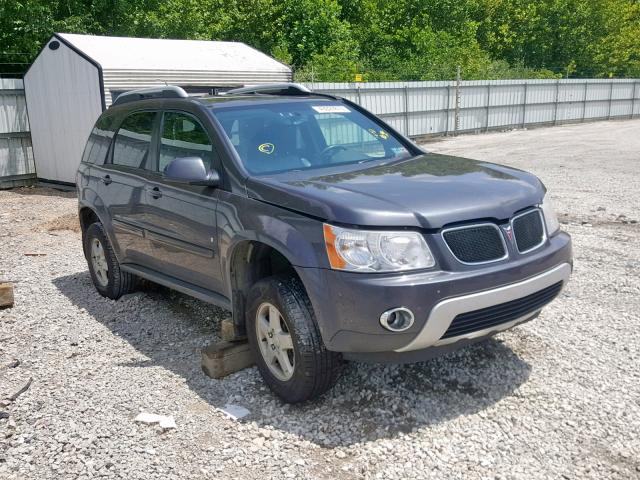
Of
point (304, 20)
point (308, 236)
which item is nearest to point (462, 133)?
point (304, 20)

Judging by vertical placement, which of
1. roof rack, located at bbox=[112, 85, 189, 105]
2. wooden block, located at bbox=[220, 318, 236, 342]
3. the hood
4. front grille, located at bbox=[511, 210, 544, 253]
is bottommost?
wooden block, located at bbox=[220, 318, 236, 342]

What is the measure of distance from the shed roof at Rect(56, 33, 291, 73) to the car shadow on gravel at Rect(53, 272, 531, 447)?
27.3ft

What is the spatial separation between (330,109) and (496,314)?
2284 millimetres

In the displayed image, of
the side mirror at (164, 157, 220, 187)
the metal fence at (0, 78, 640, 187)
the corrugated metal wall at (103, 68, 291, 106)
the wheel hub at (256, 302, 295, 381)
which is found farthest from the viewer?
the metal fence at (0, 78, 640, 187)

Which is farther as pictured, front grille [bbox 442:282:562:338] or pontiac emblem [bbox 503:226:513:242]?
pontiac emblem [bbox 503:226:513:242]

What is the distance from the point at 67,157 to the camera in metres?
13.3

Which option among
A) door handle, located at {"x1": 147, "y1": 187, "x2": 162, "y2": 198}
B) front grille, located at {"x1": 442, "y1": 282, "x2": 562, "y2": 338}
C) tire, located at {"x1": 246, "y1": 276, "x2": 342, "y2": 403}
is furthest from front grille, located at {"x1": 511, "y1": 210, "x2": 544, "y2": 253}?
door handle, located at {"x1": 147, "y1": 187, "x2": 162, "y2": 198}

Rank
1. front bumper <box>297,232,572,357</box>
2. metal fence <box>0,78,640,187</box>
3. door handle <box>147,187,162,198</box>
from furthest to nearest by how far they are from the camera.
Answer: metal fence <box>0,78,640,187</box>, door handle <box>147,187,162,198</box>, front bumper <box>297,232,572,357</box>

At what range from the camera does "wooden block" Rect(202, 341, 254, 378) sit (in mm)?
4332

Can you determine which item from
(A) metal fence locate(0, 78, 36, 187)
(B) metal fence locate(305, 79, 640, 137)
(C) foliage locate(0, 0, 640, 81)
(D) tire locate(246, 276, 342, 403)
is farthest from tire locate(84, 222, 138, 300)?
(C) foliage locate(0, 0, 640, 81)

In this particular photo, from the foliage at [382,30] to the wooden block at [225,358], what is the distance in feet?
62.7

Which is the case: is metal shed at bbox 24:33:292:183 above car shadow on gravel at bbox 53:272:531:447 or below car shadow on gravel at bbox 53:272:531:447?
above

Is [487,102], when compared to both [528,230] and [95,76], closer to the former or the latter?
[95,76]

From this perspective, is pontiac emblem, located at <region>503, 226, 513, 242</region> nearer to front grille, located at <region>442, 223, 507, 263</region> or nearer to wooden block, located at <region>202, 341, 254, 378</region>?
front grille, located at <region>442, 223, 507, 263</region>
